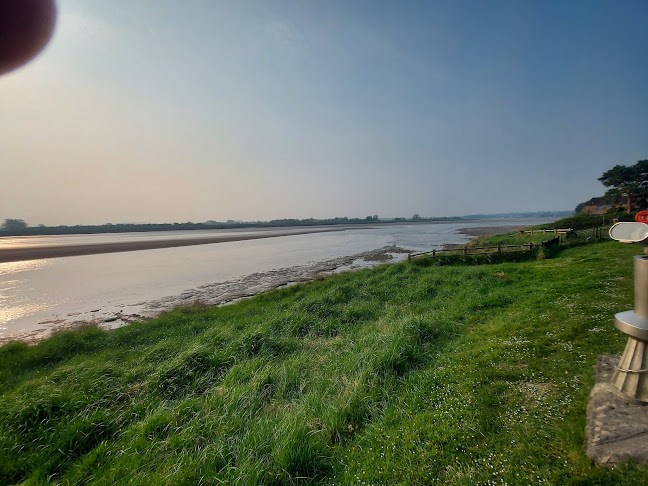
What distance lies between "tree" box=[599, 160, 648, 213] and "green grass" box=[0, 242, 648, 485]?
155ft

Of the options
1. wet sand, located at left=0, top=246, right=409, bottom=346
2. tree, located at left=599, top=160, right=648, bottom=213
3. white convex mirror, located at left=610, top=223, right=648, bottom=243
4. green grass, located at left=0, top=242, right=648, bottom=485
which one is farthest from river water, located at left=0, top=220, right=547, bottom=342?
tree, located at left=599, top=160, right=648, bottom=213

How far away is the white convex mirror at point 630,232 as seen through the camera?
3254 millimetres

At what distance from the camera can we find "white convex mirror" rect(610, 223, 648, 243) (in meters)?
3.25

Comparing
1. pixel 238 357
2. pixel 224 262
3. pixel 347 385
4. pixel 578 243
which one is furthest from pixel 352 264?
pixel 347 385

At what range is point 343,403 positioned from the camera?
5305 millimetres

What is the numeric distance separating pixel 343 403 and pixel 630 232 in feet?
17.4

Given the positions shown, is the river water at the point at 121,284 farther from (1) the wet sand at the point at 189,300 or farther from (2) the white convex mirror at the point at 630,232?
(2) the white convex mirror at the point at 630,232

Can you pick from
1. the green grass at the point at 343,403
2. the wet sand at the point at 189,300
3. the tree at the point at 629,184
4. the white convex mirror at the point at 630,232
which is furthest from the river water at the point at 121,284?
the tree at the point at 629,184

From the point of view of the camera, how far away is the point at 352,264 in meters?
31.6

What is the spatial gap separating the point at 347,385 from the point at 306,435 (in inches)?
68.9

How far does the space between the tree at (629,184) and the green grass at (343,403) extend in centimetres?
4712

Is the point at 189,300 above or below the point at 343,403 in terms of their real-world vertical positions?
below

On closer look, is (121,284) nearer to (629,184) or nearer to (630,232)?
(630,232)

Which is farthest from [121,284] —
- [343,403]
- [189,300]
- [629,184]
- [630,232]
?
[629,184]
